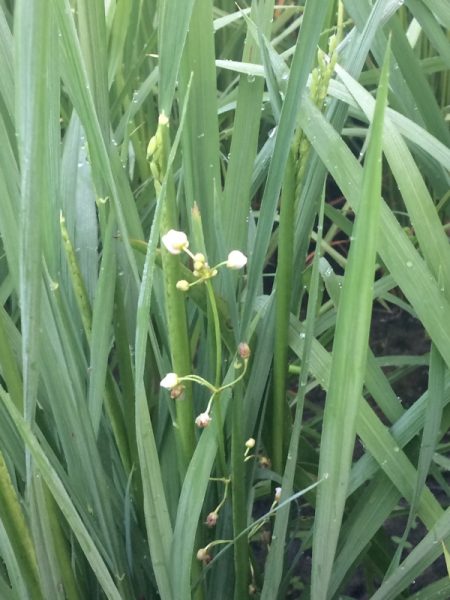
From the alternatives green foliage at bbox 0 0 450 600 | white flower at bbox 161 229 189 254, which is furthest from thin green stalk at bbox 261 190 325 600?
white flower at bbox 161 229 189 254

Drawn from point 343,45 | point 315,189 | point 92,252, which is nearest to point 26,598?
point 92,252

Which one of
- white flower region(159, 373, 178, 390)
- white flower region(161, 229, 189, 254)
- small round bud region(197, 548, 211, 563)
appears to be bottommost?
small round bud region(197, 548, 211, 563)

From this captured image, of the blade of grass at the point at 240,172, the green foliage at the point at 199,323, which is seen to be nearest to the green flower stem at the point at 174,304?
the green foliage at the point at 199,323

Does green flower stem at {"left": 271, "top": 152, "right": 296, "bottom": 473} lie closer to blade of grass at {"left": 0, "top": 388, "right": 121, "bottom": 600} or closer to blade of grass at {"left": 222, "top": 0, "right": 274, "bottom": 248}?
blade of grass at {"left": 222, "top": 0, "right": 274, "bottom": 248}

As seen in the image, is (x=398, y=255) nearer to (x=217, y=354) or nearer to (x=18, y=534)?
(x=217, y=354)

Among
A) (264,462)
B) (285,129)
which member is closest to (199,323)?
(264,462)

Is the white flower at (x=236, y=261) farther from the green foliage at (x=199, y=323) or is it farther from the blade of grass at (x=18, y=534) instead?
the blade of grass at (x=18, y=534)
